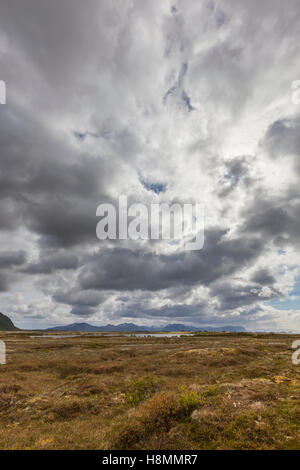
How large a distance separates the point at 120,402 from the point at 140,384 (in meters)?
4.60

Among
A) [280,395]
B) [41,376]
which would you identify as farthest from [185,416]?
[41,376]

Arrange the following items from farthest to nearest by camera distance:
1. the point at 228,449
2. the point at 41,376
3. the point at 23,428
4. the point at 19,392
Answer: the point at 41,376
the point at 19,392
the point at 23,428
the point at 228,449

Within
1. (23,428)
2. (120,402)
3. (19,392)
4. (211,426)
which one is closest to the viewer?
(211,426)

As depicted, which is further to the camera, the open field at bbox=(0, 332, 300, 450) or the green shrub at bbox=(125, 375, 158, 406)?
the green shrub at bbox=(125, 375, 158, 406)

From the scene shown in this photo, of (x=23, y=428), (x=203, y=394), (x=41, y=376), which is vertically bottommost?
(x=41, y=376)

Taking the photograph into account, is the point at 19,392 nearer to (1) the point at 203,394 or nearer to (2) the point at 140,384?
(2) the point at 140,384

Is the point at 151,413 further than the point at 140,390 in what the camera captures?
No

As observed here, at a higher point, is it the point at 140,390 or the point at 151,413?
the point at 151,413

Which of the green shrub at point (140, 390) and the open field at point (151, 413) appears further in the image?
the green shrub at point (140, 390)

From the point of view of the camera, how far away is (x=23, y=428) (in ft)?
47.5
